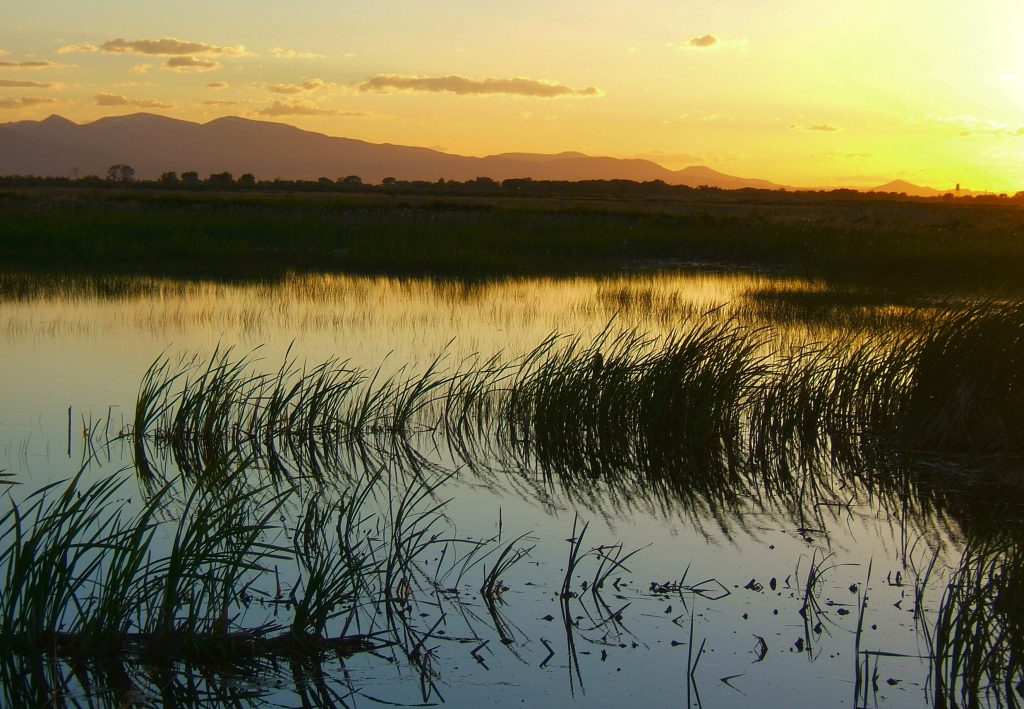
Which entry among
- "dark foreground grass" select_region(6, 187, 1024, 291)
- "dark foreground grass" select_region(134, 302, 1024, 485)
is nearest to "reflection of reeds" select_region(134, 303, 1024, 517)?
"dark foreground grass" select_region(134, 302, 1024, 485)

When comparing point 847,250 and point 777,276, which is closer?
point 777,276

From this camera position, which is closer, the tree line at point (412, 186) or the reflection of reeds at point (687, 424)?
the reflection of reeds at point (687, 424)

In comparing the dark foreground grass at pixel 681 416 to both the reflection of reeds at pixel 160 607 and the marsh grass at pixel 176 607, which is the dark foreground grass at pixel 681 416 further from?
the reflection of reeds at pixel 160 607

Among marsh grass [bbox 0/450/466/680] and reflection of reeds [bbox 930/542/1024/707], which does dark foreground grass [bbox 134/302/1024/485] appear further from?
reflection of reeds [bbox 930/542/1024/707]

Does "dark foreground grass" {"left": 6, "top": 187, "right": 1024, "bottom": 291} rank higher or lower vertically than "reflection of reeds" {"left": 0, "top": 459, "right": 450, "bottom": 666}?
higher

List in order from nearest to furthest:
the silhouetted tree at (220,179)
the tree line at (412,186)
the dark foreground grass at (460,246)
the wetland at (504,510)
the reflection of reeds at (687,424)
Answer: the wetland at (504,510), the reflection of reeds at (687,424), the dark foreground grass at (460,246), the tree line at (412,186), the silhouetted tree at (220,179)

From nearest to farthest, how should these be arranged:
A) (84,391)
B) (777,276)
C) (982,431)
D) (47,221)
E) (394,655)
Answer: (394,655) → (982,431) → (84,391) → (777,276) → (47,221)

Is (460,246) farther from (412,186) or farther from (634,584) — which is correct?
(412,186)

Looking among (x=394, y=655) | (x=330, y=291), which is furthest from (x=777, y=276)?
(x=394, y=655)

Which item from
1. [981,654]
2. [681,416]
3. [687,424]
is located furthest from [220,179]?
[981,654]

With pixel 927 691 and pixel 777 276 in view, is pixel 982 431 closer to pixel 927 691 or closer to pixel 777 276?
pixel 927 691

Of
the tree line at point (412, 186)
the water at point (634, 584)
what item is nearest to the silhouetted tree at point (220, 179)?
the tree line at point (412, 186)

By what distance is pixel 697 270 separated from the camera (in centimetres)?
2491

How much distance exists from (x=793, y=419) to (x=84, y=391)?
643cm
